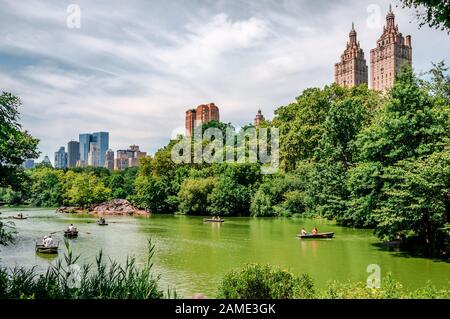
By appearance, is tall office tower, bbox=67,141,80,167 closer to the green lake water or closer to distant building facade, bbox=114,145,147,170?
distant building facade, bbox=114,145,147,170

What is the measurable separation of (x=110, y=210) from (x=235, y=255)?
3914 cm

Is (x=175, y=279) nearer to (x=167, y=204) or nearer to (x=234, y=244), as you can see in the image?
(x=234, y=244)

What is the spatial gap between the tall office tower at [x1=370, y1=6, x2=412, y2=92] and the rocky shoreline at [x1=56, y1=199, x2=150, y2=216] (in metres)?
81.1

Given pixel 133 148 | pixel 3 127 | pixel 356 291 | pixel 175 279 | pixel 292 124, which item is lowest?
pixel 175 279

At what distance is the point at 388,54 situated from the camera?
4631 inches

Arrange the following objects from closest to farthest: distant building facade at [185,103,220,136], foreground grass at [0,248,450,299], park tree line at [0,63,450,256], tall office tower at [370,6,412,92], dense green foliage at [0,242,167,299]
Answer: dense green foliage at [0,242,167,299] < foreground grass at [0,248,450,299] < park tree line at [0,63,450,256] < distant building facade at [185,103,220,136] < tall office tower at [370,6,412,92]

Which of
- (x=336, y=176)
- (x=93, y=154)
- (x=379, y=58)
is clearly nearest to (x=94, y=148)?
(x=93, y=154)

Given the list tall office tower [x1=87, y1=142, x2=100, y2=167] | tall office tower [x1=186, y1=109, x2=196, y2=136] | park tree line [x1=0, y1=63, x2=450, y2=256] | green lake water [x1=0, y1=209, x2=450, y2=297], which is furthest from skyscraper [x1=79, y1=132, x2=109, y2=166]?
green lake water [x1=0, y1=209, x2=450, y2=297]

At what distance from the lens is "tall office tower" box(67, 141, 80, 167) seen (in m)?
170

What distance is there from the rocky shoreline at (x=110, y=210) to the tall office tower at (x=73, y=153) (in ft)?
386

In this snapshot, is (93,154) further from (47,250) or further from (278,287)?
(278,287)

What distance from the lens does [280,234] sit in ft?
95.4
